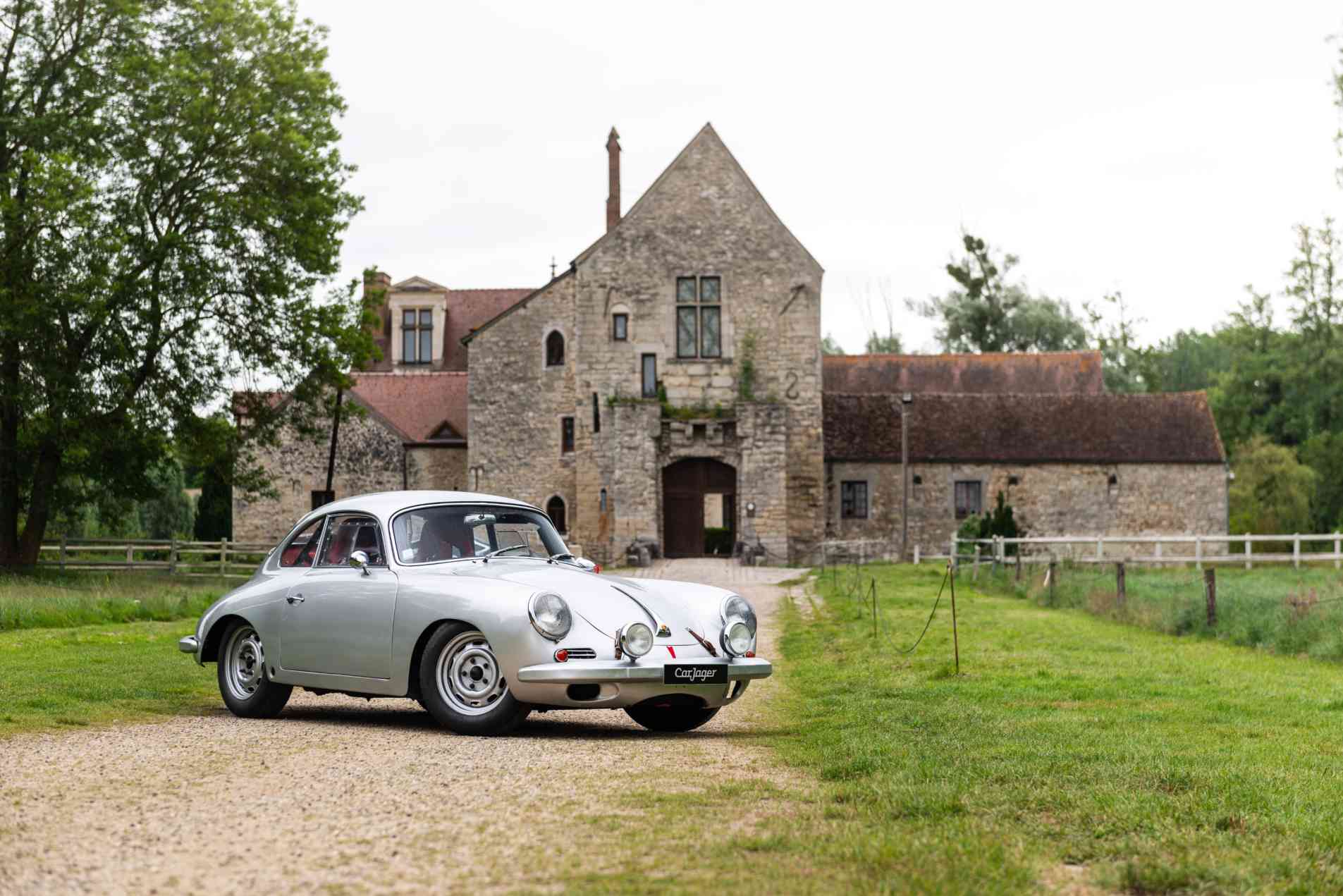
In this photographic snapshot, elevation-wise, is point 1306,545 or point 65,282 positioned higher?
point 65,282

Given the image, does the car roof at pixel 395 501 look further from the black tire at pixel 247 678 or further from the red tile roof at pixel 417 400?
the red tile roof at pixel 417 400

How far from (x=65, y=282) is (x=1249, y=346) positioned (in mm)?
51728

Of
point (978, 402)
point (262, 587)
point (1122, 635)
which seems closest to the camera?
point (262, 587)

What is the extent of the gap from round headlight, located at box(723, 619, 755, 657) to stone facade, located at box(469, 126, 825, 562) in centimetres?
3392

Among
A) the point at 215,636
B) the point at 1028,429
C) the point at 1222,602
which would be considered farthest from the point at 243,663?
the point at 1028,429

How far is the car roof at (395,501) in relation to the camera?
1080 centimetres

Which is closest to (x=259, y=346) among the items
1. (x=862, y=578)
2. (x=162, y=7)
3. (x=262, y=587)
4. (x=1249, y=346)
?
(x=162, y=7)

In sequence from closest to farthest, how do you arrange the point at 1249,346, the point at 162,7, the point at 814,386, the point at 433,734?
the point at 433,734 < the point at 162,7 < the point at 814,386 < the point at 1249,346

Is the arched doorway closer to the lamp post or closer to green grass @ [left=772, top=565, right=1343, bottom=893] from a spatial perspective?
the lamp post

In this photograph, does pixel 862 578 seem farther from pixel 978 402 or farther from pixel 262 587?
pixel 262 587

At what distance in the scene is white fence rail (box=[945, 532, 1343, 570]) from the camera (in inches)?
1350

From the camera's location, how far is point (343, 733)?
381 inches

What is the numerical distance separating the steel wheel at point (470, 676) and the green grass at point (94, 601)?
1313 cm

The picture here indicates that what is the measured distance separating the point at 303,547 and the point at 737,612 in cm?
324
